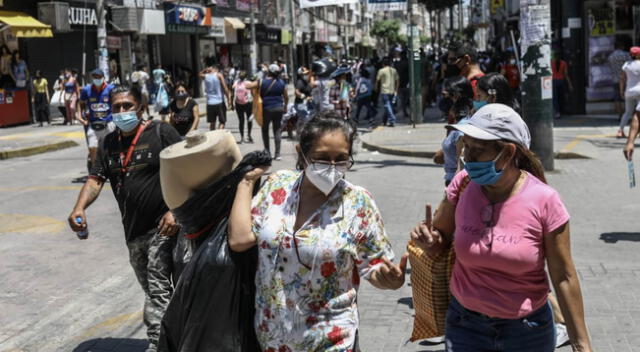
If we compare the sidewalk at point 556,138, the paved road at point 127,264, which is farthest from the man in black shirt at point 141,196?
the sidewalk at point 556,138

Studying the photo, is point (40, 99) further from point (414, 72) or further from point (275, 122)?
point (275, 122)

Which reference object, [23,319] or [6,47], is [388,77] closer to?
[6,47]

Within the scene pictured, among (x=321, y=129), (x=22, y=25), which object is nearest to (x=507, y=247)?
(x=321, y=129)

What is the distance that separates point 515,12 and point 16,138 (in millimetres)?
21884

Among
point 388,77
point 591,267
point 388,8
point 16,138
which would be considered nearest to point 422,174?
point 591,267

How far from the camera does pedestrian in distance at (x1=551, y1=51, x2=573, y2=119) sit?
19.5m

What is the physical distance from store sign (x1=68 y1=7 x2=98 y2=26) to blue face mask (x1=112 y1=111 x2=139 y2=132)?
24831 millimetres

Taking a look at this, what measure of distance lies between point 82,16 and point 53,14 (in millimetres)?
2339

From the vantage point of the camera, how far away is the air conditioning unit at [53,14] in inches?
1064

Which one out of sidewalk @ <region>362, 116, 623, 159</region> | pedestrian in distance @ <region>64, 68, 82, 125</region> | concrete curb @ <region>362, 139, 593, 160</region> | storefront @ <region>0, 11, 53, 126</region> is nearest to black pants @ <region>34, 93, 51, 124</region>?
storefront @ <region>0, 11, 53, 126</region>

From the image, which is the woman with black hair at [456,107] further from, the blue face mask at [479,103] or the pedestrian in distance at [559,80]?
the pedestrian in distance at [559,80]

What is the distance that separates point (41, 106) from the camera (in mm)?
25844

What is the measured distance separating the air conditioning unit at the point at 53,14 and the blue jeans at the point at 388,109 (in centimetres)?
1178

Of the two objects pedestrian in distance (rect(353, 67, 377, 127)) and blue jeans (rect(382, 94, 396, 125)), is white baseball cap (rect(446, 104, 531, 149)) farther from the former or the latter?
pedestrian in distance (rect(353, 67, 377, 127))
